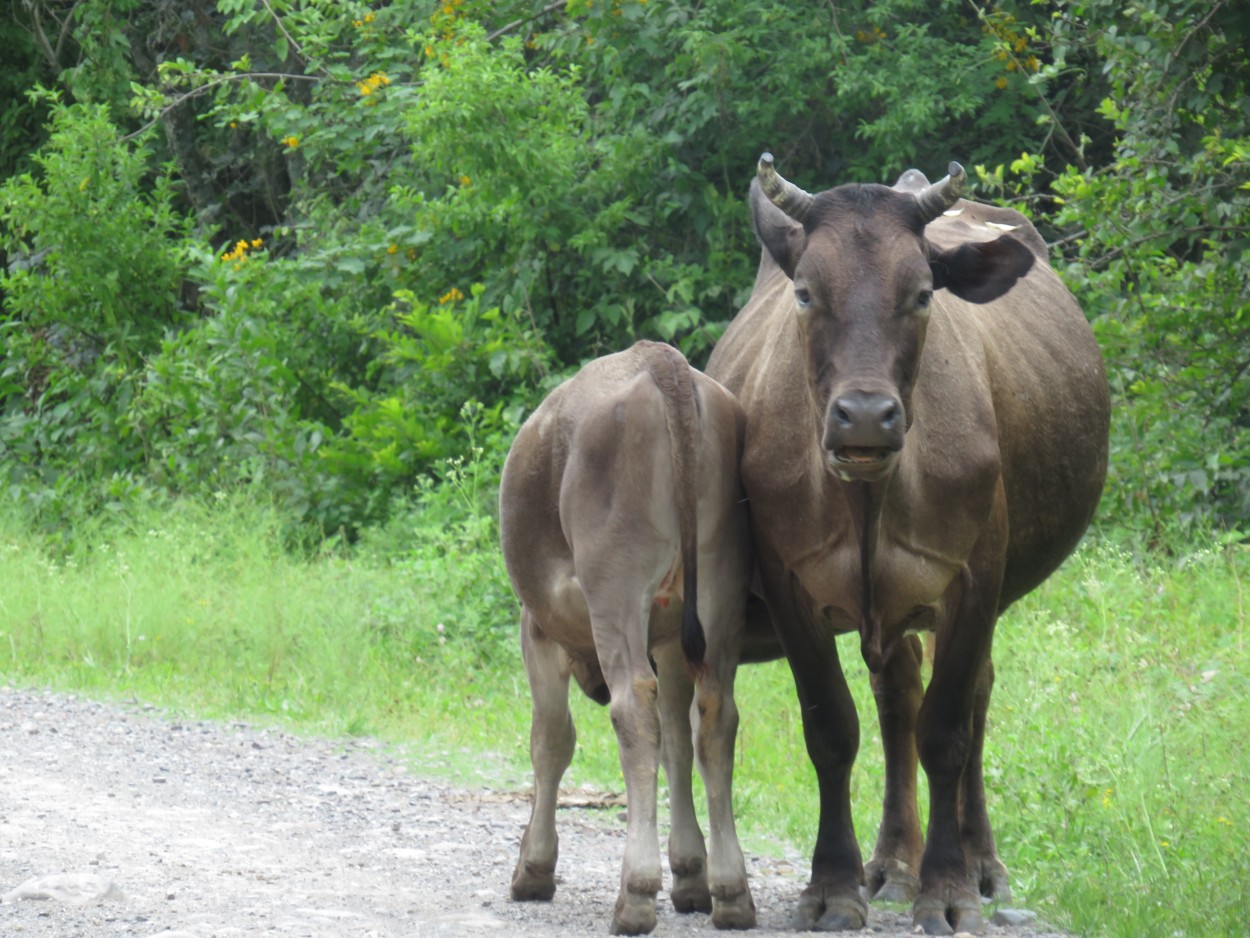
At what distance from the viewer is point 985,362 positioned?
5621 millimetres

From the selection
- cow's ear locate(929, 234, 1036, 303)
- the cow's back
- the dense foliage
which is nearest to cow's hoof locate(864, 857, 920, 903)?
the cow's back

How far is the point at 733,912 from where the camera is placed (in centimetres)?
488

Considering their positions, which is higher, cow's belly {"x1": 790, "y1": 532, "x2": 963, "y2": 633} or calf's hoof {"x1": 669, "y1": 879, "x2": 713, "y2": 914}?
cow's belly {"x1": 790, "y1": 532, "x2": 963, "y2": 633}

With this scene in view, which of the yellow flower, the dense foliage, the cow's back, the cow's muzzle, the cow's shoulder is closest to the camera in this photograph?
the cow's muzzle

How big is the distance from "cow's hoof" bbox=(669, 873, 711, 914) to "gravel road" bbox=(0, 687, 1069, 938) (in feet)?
0.21

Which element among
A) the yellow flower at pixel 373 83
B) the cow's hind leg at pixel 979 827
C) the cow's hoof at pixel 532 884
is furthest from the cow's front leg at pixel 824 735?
the yellow flower at pixel 373 83

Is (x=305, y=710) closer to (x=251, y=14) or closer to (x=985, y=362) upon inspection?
(x=985, y=362)

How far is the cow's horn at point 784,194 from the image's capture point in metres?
5.03

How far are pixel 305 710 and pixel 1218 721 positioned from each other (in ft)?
14.1

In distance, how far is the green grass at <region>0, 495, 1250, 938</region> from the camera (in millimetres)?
5730

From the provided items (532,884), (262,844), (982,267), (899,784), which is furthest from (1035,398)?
(262,844)

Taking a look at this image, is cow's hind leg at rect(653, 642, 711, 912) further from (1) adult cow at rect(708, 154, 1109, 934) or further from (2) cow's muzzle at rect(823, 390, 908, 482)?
(2) cow's muzzle at rect(823, 390, 908, 482)

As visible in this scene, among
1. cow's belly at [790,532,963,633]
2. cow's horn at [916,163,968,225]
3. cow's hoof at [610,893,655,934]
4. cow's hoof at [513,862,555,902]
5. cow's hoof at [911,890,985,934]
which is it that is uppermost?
cow's horn at [916,163,968,225]

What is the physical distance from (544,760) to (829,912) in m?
0.96
